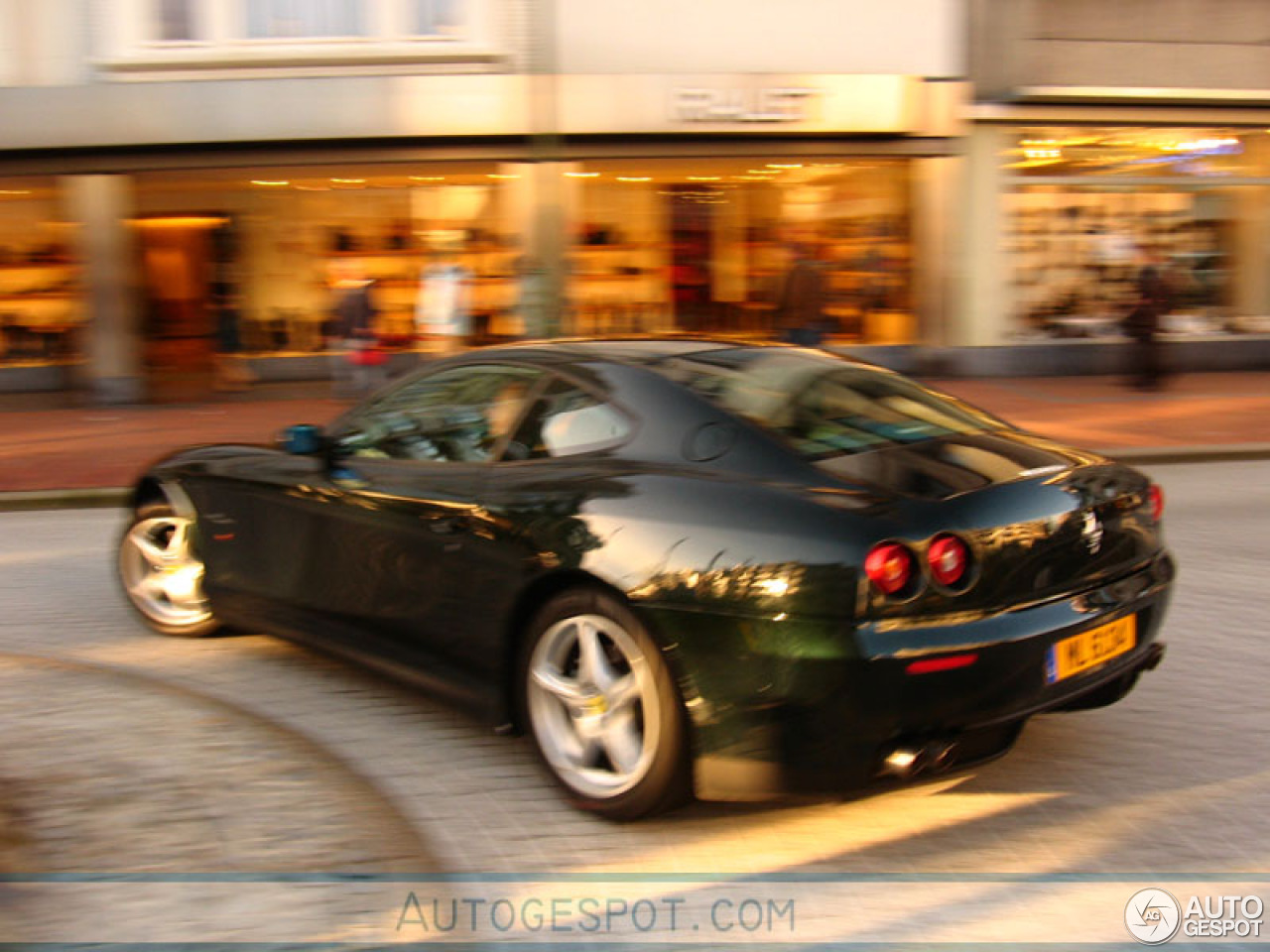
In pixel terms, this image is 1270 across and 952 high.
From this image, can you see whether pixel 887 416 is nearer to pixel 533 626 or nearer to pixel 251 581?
pixel 533 626

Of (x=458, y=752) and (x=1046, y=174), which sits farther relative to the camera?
(x=1046, y=174)

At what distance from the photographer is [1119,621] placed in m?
3.79

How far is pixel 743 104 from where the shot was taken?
16.6 metres

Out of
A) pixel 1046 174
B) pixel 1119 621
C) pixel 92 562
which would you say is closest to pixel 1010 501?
pixel 1119 621

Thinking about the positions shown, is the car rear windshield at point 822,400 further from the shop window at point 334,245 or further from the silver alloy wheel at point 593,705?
the shop window at point 334,245

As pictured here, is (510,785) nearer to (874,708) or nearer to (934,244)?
(874,708)

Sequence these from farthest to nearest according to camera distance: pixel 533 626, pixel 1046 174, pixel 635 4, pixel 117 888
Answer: pixel 1046 174 < pixel 635 4 < pixel 533 626 < pixel 117 888

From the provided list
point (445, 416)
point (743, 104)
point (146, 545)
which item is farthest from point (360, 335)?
point (445, 416)

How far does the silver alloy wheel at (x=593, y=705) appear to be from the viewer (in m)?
3.60

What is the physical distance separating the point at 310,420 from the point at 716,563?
1148cm

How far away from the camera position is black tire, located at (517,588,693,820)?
3512 millimetres

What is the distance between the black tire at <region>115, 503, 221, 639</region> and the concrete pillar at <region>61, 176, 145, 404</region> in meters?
11.7

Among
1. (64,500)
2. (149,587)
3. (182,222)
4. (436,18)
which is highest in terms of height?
(436,18)

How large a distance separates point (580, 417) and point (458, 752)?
3.83 ft
